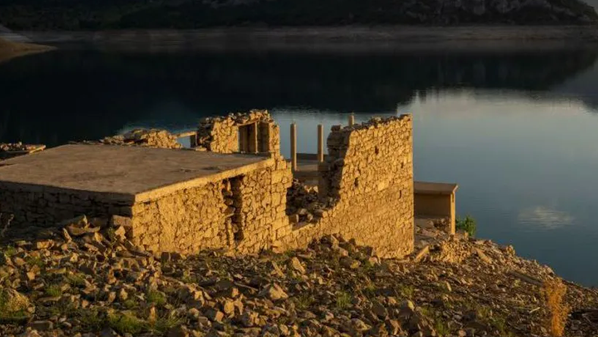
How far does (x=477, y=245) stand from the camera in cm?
1658

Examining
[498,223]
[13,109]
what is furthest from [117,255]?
[13,109]

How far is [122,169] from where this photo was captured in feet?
30.0

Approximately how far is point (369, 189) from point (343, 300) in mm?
4527

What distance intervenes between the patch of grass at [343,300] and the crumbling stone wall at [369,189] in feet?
7.11

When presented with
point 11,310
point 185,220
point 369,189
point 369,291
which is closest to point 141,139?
point 369,189

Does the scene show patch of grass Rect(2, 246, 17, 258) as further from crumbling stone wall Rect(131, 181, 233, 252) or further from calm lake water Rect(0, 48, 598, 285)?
calm lake water Rect(0, 48, 598, 285)

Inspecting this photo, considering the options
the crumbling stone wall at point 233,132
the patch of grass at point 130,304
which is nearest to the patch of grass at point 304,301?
the patch of grass at point 130,304

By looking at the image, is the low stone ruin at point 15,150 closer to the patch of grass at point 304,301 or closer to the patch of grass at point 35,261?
the patch of grass at point 35,261

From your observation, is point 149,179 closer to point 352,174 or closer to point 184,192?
point 184,192

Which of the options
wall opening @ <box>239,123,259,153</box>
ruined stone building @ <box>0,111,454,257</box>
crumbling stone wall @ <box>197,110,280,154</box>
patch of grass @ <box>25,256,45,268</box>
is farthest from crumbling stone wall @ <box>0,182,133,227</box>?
wall opening @ <box>239,123,259,153</box>

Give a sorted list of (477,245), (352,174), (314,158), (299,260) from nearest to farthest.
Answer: (299,260) → (352,174) → (477,245) → (314,158)

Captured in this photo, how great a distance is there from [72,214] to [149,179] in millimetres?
680

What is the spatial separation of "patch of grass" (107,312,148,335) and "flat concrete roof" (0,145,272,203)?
1.99 m

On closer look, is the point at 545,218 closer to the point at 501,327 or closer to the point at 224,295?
the point at 501,327
